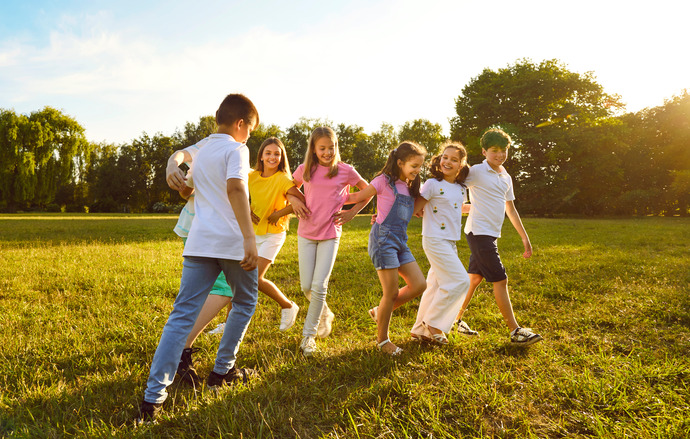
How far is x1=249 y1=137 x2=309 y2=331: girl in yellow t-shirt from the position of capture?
164 inches

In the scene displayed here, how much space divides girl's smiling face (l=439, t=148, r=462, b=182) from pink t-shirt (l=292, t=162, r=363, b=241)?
874mm

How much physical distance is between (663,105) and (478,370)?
43.7 meters

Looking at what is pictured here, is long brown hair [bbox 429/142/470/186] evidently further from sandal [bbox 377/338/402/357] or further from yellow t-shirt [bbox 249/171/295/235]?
sandal [bbox 377/338/402/357]

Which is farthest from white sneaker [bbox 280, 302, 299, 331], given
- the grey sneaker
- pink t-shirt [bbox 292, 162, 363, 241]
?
the grey sneaker

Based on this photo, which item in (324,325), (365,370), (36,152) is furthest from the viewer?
(36,152)

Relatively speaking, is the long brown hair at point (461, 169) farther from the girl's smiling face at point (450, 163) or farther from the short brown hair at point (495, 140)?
the short brown hair at point (495, 140)

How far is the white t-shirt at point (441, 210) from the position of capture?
3.90m

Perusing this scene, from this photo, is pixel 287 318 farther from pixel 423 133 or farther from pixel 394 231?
pixel 423 133

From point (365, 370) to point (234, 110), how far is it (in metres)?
2.21

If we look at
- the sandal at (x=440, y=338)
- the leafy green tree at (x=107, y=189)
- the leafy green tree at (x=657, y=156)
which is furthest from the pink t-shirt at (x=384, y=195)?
the leafy green tree at (x=107, y=189)

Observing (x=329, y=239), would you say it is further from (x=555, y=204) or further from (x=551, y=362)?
(x=555, y=204)

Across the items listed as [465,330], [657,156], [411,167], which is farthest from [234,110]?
[657,156]

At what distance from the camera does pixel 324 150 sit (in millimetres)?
3861

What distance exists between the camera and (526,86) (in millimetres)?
31953
